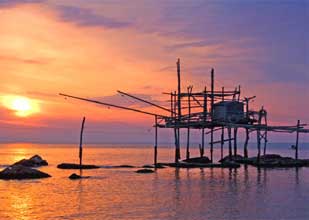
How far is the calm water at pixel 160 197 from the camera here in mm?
26281

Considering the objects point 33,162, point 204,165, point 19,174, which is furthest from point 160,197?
point 33,162

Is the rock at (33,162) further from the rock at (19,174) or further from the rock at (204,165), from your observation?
the rock at (204,165)

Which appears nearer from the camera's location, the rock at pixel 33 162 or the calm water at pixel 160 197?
the calm water at pixel 160 197

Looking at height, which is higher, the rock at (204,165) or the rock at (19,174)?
the rock at (204,165)

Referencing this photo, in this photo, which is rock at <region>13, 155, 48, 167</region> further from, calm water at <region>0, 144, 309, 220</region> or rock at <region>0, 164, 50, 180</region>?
rock at <region>0, 164, 50, 180</region>

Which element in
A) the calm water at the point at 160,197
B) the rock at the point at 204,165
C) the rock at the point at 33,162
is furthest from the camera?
the rock at the point at 33,162

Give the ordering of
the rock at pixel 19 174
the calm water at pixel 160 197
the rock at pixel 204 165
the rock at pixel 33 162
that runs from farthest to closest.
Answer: the rock at pixel 33 162
the rock at pixel 204 165
the rock at pixel 19 174
the calm water at pixel 160 197

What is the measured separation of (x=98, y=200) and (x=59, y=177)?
1523cm

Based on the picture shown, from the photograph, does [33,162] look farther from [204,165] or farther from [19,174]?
[204,165]

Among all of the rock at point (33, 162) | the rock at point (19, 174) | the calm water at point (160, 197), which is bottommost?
the calm water at point (160, 197)

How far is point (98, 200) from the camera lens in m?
30.9

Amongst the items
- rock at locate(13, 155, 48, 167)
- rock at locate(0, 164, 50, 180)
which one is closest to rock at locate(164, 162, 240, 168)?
rock at locate(0, 164, 50, 180)

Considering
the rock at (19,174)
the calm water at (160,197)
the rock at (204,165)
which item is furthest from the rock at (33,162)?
the rock at (204,165)

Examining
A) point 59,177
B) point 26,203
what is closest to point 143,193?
point 26,203
